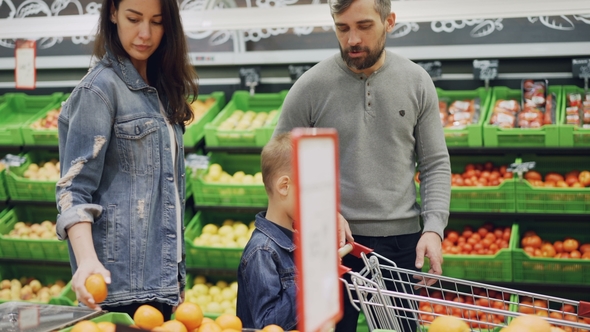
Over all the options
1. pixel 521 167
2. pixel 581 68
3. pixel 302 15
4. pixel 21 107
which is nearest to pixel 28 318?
pixel 302 15

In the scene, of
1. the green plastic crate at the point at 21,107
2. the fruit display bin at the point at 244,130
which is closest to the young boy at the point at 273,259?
the fruit display bin at the point at 244,130

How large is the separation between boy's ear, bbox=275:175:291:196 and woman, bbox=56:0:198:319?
0.35 meters

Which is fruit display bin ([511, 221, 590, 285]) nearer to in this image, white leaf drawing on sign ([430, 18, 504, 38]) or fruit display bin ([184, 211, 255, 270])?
white leaf drawing on sign ([430, 18, 504, 38])

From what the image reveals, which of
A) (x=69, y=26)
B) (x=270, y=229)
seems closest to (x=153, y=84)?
(x=270, y=229)

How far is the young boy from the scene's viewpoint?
221 cm

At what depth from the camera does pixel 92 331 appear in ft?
5.76

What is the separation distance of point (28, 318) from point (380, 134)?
54.1 inches

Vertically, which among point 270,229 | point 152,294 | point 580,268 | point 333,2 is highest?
point 333,2

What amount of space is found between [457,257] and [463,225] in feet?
1.58

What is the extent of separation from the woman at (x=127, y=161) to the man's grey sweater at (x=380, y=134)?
0.60 m

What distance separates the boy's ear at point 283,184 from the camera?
2.26 meters

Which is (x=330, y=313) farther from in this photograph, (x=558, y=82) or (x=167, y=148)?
(x=558, y=82)

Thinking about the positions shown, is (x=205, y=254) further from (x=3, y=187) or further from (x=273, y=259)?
(x=273, y=259)

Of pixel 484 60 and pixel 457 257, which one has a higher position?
pixel 484 60
